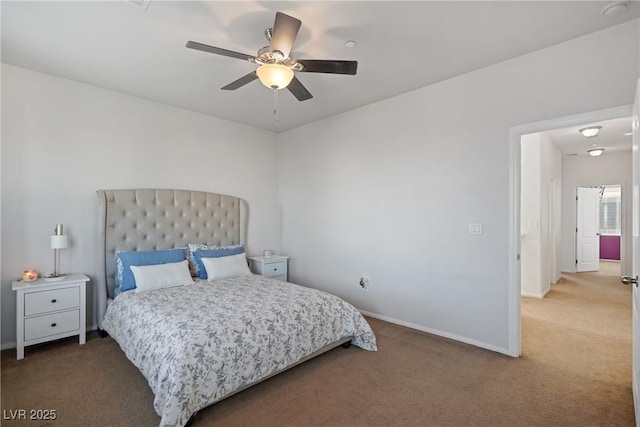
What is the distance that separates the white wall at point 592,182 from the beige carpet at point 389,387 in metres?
4.61

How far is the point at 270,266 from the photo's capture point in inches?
185

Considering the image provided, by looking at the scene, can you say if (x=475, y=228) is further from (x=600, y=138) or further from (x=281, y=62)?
(x=600, y=138)

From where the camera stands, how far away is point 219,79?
3318 millimetres

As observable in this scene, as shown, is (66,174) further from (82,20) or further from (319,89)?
(319,89)

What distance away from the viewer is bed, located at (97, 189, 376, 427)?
2.03m

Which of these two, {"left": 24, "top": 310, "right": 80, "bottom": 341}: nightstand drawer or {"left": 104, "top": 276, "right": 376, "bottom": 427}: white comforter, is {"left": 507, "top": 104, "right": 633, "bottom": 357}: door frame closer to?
{"left": 104, "top": 276, "right": 376, "bottom": 427}: white comforter

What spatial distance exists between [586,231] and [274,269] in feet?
25.0

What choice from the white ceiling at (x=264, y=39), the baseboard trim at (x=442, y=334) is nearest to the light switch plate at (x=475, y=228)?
the baseboard trim at (x=442, y=334)

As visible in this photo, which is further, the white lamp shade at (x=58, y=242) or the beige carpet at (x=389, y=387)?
the white lamp shade at (x=58, y=242)

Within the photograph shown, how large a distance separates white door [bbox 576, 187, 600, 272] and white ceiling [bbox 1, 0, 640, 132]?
6.63m

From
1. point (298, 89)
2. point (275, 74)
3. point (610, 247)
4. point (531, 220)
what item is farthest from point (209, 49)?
point (610, 247)

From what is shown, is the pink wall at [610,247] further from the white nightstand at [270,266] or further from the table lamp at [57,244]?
the table lamp at [57,244]

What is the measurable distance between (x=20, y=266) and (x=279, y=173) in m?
3.44

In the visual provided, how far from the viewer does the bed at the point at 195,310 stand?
6.64 feet
